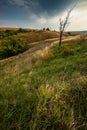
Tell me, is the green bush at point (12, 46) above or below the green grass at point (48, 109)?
below

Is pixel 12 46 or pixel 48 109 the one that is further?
pixel 12 46

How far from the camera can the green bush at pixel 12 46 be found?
125 ft

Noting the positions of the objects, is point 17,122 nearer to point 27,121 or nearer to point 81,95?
point 27,121

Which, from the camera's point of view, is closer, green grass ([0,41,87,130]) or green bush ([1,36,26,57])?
green grass ([0,41,87,130])

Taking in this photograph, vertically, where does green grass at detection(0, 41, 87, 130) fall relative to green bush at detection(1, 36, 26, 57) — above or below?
above

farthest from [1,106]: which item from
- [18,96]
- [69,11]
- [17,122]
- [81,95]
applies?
[69,11]

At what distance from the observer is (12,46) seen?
39.2 metres

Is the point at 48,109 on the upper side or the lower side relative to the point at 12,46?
upper

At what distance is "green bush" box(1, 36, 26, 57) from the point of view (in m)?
38.2

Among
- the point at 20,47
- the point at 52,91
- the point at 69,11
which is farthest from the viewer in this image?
the point at 20,47

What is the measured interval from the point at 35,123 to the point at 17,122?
31cm

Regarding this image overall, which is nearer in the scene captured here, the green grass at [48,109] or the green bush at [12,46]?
the green grass at [48,109]

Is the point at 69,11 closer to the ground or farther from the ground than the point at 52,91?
farther from the ground

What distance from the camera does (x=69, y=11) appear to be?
94.9ft
